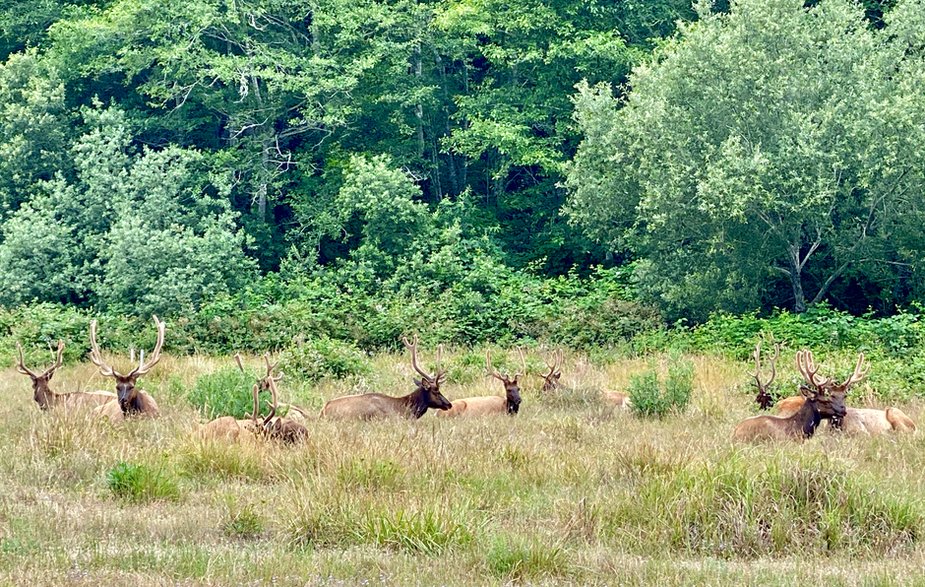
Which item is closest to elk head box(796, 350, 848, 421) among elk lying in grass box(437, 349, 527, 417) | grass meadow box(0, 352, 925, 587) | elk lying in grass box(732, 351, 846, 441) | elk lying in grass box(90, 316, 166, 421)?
elk lying in grass box(732, 351, 846, 441)

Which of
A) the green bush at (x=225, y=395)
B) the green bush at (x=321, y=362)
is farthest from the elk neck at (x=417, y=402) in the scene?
the green bush at (x=321, y=362)

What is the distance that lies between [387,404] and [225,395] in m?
1.95

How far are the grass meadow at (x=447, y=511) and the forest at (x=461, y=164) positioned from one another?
12465 mm

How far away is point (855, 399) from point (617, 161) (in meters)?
11.2

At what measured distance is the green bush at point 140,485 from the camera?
8.80m

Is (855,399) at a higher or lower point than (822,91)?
lower

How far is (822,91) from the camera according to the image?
76.2 feet

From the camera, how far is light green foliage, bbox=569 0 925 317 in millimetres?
22219

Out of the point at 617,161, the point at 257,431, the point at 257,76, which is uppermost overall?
the point at 257,76

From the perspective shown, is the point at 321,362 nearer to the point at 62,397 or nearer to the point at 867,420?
the point at 62,397

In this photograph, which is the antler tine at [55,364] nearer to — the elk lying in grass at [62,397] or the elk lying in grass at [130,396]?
Result: the elk lying in grass at [62,397]

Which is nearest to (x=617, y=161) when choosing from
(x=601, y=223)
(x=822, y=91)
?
(x=601, y=223)

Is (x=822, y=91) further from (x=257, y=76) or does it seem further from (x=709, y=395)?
(x=257, y=76)

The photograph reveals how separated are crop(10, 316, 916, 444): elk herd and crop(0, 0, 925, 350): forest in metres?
8.44
